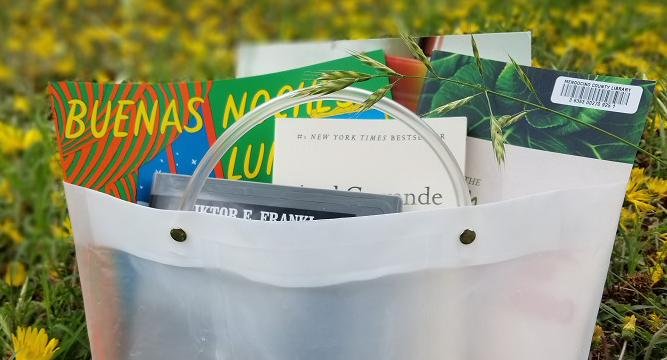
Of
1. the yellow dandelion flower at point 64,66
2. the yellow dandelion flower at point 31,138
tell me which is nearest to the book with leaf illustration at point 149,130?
the yellow dandelion flower at point 31,138

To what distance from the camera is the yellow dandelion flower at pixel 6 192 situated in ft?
5.64

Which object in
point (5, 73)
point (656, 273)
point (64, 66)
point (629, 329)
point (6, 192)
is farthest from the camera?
point (64, 66)

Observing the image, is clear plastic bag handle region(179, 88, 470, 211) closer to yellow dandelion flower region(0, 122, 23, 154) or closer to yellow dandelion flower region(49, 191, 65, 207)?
yellow dandelion flower region(49, 191, 65, 207)

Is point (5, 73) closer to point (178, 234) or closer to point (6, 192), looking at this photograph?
point (6, 192)

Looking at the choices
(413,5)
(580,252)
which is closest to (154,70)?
(413,5)

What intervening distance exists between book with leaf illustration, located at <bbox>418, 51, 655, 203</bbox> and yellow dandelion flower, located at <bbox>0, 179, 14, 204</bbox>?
1117mm

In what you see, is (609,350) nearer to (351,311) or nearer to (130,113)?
(351,311)

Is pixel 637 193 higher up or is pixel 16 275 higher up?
pixel 637 193

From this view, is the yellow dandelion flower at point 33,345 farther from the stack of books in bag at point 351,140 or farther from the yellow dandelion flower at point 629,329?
the yellow dandelion flower at point 629,329

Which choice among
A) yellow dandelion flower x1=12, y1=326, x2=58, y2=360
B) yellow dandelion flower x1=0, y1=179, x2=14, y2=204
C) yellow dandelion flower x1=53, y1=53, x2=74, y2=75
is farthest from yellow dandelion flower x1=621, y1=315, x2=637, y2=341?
yellow dandelion flower x1=53, y1=53, x2=74, y2=75

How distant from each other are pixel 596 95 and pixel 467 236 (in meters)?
0.33

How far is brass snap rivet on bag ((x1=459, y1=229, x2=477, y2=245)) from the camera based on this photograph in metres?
0.82

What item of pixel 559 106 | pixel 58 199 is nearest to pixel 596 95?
pixel 559 106

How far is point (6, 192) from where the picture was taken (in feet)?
5.73
